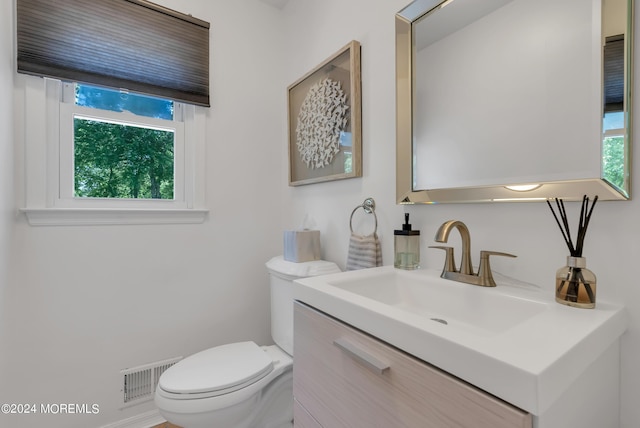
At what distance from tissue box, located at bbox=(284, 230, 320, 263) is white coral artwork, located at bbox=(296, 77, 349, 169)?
0.37 meters

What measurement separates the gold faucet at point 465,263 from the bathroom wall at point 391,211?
0.08 meters

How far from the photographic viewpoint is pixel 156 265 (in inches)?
59.6

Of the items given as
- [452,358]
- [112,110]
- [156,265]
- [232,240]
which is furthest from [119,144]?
[452,358]

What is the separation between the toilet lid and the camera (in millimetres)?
1066

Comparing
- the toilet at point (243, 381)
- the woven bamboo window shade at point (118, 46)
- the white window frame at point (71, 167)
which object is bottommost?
the toilet at point (243, 381)

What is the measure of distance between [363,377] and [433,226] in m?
0.59

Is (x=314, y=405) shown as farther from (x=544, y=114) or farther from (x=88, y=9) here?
(x=88, y=9)

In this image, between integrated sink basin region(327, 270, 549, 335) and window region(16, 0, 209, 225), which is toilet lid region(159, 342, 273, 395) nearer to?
integrated sink basin region(327, 270, 549, 335)

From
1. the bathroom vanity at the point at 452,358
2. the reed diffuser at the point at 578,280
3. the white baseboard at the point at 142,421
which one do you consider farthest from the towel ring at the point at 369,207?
the white baseboard at the point at 142,421

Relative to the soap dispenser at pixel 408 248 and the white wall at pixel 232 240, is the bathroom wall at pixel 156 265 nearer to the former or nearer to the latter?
the white wall at pixel 232 240

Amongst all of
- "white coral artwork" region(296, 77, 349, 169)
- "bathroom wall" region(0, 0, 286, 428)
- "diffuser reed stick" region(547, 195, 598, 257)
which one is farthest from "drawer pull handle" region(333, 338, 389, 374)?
"bathroom wall" region(0, 0, 286, 428)

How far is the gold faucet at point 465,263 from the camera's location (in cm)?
79

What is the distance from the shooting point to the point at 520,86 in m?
0.81

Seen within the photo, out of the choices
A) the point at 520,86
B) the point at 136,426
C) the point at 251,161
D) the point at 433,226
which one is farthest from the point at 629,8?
the point at 136,426
